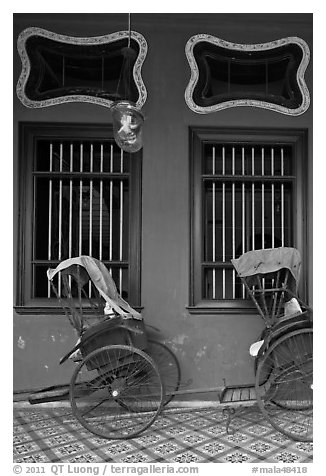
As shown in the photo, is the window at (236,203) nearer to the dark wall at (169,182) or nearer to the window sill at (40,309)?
the dark wall at (169,182)

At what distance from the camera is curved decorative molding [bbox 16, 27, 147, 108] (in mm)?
5199

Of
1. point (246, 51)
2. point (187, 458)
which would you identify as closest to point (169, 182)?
point (246, 51)

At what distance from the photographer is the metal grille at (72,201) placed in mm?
5312

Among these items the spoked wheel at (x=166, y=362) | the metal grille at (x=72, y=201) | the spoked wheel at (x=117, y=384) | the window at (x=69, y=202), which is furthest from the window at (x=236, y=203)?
the spoked wheel at (x=117, y=384)

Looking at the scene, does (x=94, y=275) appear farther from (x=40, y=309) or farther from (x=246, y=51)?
(x=246, y=51)

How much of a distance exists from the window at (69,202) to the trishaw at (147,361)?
102 cm

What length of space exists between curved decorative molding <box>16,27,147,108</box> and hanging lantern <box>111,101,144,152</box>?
1.16m

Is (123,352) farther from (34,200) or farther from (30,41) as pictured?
(30,41)

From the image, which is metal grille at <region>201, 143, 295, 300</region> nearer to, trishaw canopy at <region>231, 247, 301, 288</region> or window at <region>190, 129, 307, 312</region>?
window at <region>190, 129, 307, 312</region>

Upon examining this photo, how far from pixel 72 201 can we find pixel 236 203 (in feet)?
6.29

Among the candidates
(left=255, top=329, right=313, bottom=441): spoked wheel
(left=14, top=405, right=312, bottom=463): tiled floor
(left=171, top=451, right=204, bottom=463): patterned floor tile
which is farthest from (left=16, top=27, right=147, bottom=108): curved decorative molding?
(left=171, top=451, right=204, bottom=463): patterned floor tile

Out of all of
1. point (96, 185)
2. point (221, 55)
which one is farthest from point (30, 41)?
point (221, 55)

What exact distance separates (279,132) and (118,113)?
2024 millimetres

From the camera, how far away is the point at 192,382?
5082 mm
